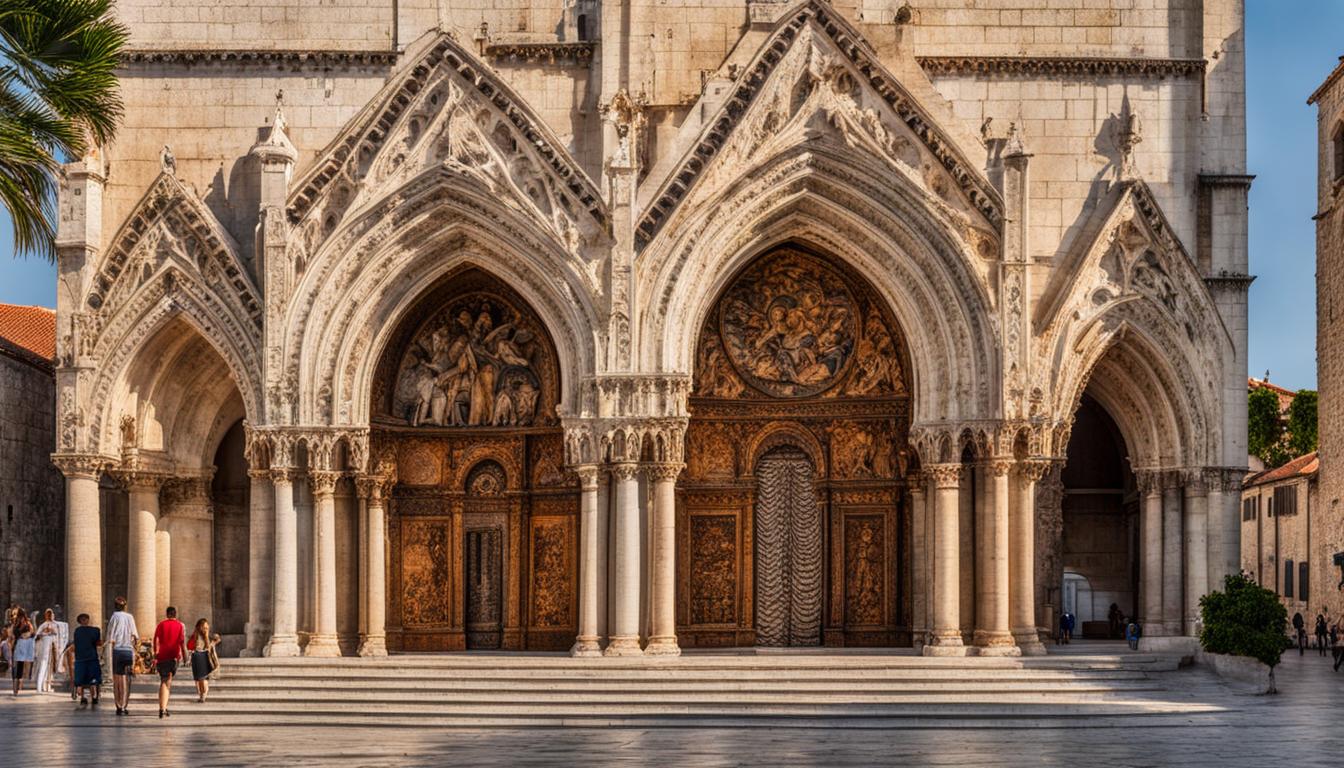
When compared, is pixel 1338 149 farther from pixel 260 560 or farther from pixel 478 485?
pixel 260 560

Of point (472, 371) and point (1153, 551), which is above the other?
point (472, 371)

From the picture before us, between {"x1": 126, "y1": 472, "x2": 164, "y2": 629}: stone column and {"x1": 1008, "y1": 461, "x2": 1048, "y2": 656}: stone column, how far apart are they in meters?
12.1

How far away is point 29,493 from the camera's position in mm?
32219

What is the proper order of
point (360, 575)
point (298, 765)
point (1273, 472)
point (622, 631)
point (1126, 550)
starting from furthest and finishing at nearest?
point (1273, 472) < point (1126, 550) < point (360, 575) < point (622, 631) < point (298, 765)

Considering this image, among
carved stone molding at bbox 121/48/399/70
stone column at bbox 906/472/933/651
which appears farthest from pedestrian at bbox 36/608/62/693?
stone column at bbox 906/472/933/651

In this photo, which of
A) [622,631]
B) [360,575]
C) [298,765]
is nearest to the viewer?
[298,765]

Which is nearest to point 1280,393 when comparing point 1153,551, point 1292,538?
point 1292,538

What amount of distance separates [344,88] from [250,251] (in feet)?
8.96

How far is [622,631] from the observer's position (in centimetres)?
2619

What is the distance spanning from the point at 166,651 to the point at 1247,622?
13712mm

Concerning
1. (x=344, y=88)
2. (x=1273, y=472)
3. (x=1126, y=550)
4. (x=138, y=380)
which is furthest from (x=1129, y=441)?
(x=1273, y=472)

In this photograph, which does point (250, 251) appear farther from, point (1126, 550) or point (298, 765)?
point (1126, 550)

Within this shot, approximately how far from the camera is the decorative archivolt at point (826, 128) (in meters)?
26.4

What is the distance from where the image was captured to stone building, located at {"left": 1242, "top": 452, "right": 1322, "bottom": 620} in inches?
2028
